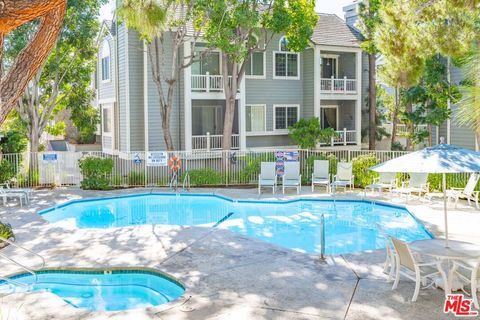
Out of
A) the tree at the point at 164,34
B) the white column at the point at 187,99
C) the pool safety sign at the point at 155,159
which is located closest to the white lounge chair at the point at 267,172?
the pool safety sign at the point at 155,159

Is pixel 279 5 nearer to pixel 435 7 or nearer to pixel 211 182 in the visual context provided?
pixel 211 182

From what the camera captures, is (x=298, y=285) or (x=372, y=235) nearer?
(x=298, y=285)

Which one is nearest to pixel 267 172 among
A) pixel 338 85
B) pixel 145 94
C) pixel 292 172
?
pixel 292 172

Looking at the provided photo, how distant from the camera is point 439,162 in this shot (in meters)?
8.68

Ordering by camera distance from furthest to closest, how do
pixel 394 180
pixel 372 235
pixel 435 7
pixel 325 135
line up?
pixel 325 135 < pixel 394 180 < pixel 372 235 < pixel 435 7

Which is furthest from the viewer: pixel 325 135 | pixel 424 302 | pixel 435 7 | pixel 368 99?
pixel 368 99

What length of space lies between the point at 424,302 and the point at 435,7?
755 cm

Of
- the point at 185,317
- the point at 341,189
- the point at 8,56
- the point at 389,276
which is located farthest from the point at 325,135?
the point at 185,317

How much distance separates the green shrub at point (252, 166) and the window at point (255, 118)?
216 inches

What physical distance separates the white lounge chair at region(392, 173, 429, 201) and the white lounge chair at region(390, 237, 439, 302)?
8753 millimetres

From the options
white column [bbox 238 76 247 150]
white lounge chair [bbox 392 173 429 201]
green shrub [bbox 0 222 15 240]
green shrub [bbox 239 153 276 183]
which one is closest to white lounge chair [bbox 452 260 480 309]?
white lounge chair [bbox 392 173 429 201]

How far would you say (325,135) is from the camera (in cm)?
2570

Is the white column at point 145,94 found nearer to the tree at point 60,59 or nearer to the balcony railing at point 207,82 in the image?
the balcony railing at point 207,82

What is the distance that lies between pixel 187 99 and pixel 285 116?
20.9ft
